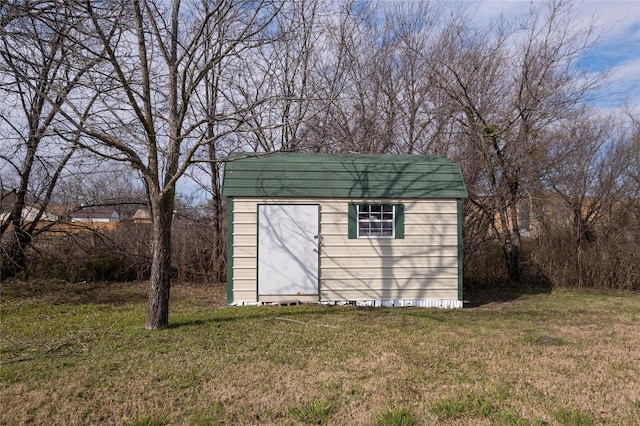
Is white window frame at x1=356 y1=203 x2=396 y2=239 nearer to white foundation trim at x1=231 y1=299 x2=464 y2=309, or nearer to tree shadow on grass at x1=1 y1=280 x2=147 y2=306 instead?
white foundation trim at x1=231 y1=299 x2=464 y2=309

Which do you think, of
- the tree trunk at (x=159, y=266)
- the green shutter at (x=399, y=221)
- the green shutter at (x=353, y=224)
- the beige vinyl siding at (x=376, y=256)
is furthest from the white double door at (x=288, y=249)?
the tree trunk at (x=159, y=266)

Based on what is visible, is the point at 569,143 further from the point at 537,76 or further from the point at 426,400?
the point at 426,400

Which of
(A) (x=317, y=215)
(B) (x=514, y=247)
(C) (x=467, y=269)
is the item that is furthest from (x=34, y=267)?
(B) (x=514, y=247)

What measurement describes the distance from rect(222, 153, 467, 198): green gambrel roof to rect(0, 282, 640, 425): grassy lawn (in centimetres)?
233

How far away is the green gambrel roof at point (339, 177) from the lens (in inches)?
372

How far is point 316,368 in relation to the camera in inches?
195

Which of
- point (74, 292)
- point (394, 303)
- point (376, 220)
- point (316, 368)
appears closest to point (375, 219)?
point (376, 220)

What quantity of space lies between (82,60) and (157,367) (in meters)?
4.14

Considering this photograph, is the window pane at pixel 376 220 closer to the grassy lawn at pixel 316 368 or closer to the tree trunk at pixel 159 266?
the grassy lawn at pixel 316 368

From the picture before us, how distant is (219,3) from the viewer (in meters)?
6.71

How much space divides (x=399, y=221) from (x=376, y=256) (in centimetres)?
83

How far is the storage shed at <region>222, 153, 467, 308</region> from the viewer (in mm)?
9305

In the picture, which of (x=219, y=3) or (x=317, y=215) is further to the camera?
(x=317, y=215)

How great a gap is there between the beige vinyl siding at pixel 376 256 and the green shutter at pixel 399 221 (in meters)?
0.08
